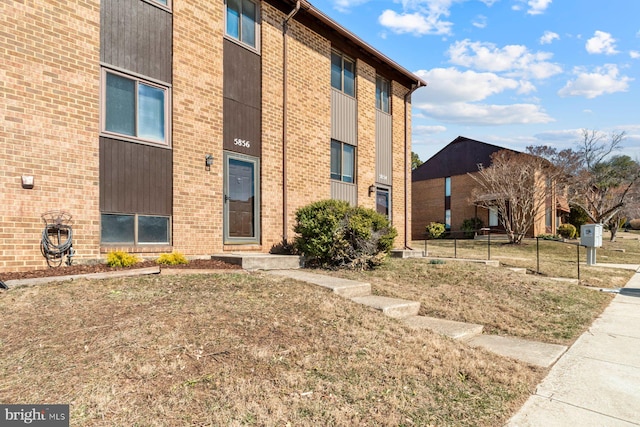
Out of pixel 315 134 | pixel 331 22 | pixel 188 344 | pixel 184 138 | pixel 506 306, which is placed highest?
pixel 331 22

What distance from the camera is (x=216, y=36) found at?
336 inches

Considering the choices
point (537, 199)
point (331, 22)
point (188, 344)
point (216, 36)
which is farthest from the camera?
point (537, 199)

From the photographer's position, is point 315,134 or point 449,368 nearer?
point 449,368

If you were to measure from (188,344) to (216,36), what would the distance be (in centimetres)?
725

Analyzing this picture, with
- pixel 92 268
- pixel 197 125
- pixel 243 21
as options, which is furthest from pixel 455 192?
pixel 92 268

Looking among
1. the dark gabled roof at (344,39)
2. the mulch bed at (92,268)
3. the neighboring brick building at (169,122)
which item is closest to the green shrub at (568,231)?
the dark gabled roof at (344,39)

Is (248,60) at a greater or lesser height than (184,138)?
greater

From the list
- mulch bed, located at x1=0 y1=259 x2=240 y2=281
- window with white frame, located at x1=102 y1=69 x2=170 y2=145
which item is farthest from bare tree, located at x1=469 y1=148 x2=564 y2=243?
window with white frame, located at x1=102 y1=69 x2=170 y2=145

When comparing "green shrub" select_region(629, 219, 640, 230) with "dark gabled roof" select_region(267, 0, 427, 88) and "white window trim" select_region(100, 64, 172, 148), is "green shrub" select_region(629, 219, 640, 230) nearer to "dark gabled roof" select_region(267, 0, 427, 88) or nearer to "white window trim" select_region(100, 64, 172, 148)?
"dark gabled roof" select_region(267, 0, 427, 88)

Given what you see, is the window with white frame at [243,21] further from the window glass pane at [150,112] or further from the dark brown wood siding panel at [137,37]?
the window glass pane at [150,112]

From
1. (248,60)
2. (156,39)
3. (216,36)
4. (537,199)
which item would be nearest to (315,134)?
(248,60)

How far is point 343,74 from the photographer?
12.3 metres

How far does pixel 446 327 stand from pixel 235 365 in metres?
2.95

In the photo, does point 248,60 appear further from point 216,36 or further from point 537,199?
point 537,199
